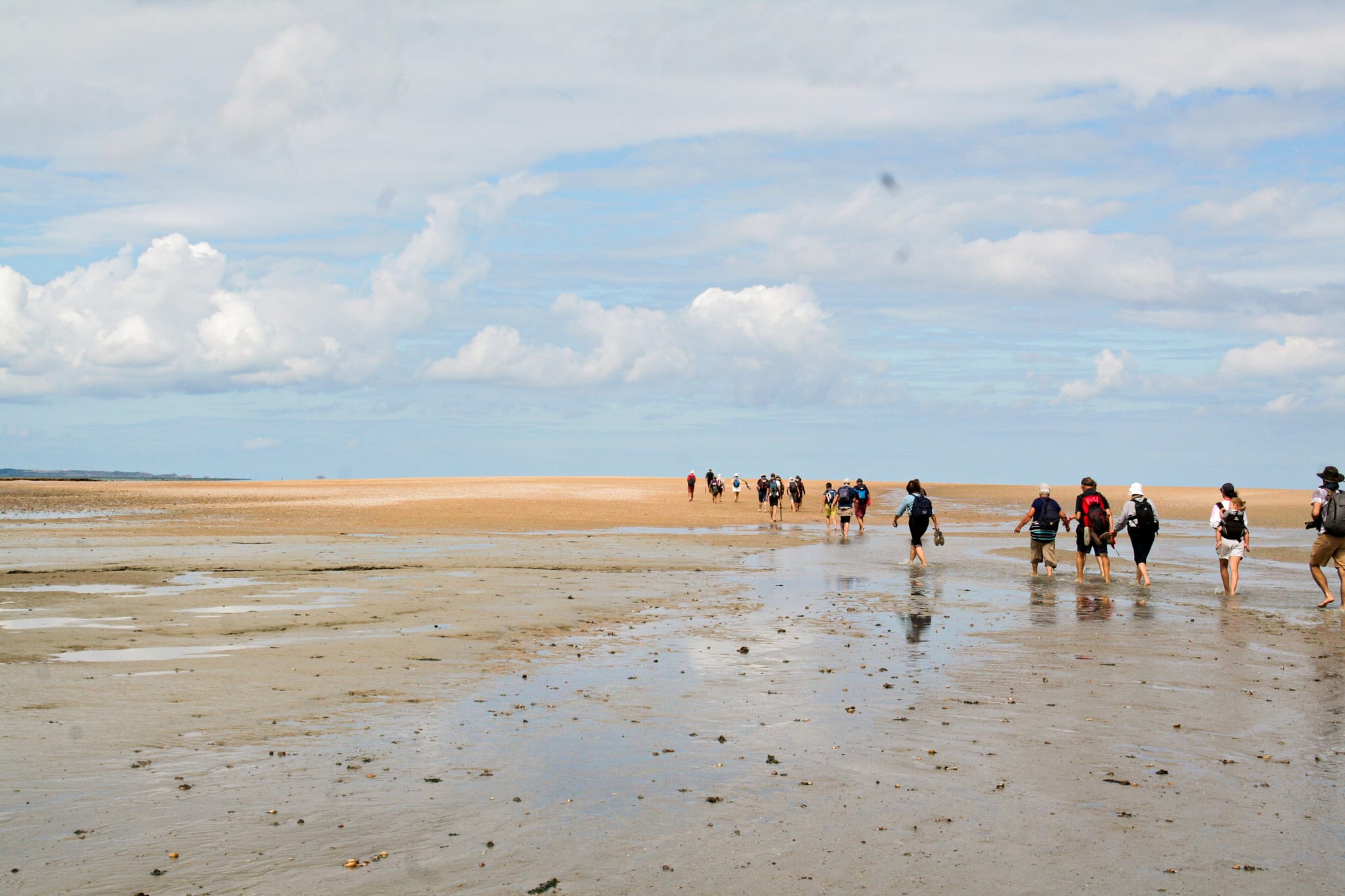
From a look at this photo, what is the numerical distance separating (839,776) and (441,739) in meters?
3.30

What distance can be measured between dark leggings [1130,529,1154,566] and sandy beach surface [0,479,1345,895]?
106 cm

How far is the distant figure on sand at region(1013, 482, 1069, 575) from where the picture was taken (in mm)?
22875

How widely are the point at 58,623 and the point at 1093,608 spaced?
51.5 feet

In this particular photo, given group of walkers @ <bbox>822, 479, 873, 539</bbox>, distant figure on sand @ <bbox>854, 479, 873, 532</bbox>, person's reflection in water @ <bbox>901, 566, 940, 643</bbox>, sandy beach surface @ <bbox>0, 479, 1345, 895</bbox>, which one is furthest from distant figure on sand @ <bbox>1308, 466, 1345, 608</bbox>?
distant figure on sand @ <bbox>854, 479, 873, 532</bbox>

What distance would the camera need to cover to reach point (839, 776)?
27.0 ft

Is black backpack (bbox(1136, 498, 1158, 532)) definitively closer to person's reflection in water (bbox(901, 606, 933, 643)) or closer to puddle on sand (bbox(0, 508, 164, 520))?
person's reflection in water (bbox(901, 606, 933, 643))

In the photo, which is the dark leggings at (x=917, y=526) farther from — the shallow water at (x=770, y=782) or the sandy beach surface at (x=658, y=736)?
the shallow water at (x=770, y=782)

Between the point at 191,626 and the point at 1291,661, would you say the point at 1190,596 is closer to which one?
the point at 1291,661

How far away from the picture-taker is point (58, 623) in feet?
49.1

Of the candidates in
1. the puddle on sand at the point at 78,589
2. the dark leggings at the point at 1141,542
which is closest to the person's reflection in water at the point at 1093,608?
the dark leggings at the point at 1141,542

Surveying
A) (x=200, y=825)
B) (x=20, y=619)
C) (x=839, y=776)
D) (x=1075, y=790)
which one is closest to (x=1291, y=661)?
(x=1075, y=790)

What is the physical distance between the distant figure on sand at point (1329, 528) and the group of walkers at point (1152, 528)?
0.04 ft

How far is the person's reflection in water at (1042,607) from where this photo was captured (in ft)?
55.5

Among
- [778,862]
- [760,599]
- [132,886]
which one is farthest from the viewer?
[760,599]
